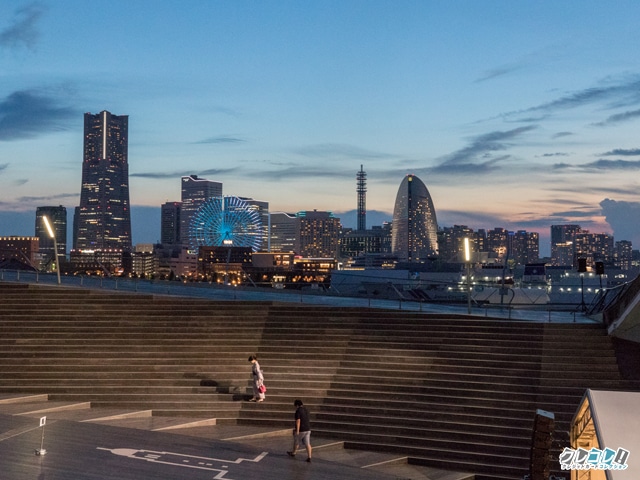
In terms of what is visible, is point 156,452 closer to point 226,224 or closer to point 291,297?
point 291,297

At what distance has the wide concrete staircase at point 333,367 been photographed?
15539 mm

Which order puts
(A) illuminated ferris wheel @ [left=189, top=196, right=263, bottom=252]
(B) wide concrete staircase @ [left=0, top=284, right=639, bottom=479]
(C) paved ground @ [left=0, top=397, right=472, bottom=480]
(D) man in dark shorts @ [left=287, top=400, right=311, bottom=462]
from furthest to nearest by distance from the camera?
(A) illuminated ferris wheel @ [left=189, top=196, right=263, bottom=252], (B) wide concrete staircase @ [left=0, top=284, right=639, bottom=479], (D) man in dark shorts @ [left=287, top=400, right=311, bottom=462], (C) paved ground @ [left=0, top=397, right=472, bottom=480]

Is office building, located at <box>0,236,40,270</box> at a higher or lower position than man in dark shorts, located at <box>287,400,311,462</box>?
higher

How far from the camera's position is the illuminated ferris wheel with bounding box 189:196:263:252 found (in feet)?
246

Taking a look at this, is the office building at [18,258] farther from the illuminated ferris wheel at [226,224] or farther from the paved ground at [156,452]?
the illuminated ferris wheel at [226,224]

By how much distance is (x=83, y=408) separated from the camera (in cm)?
1716

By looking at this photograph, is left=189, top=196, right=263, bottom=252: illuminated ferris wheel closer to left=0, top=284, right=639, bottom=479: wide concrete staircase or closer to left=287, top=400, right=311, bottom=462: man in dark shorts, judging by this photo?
left=0, top=284, right=639, bottom=479: wide concrete staircase

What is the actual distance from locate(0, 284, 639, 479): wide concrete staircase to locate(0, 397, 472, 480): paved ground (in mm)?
694

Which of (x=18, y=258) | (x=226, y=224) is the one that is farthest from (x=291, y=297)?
(x=226, y=224)

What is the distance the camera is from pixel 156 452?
13.4 meters

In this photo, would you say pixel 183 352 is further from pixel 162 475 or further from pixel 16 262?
pixel 16 262

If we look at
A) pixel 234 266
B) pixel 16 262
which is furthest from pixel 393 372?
pixel 234 266

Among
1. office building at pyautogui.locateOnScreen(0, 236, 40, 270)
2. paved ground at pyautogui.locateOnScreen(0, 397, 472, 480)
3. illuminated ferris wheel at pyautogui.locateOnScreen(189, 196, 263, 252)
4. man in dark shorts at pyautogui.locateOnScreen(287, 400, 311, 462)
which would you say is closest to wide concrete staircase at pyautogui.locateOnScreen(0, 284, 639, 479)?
paved ground at pyautogui.locateOnScreen(0, 397, 472, 480)

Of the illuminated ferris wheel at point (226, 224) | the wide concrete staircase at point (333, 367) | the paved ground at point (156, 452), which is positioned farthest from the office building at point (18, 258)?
the illuminated ferris wheel at point (226, 224)
